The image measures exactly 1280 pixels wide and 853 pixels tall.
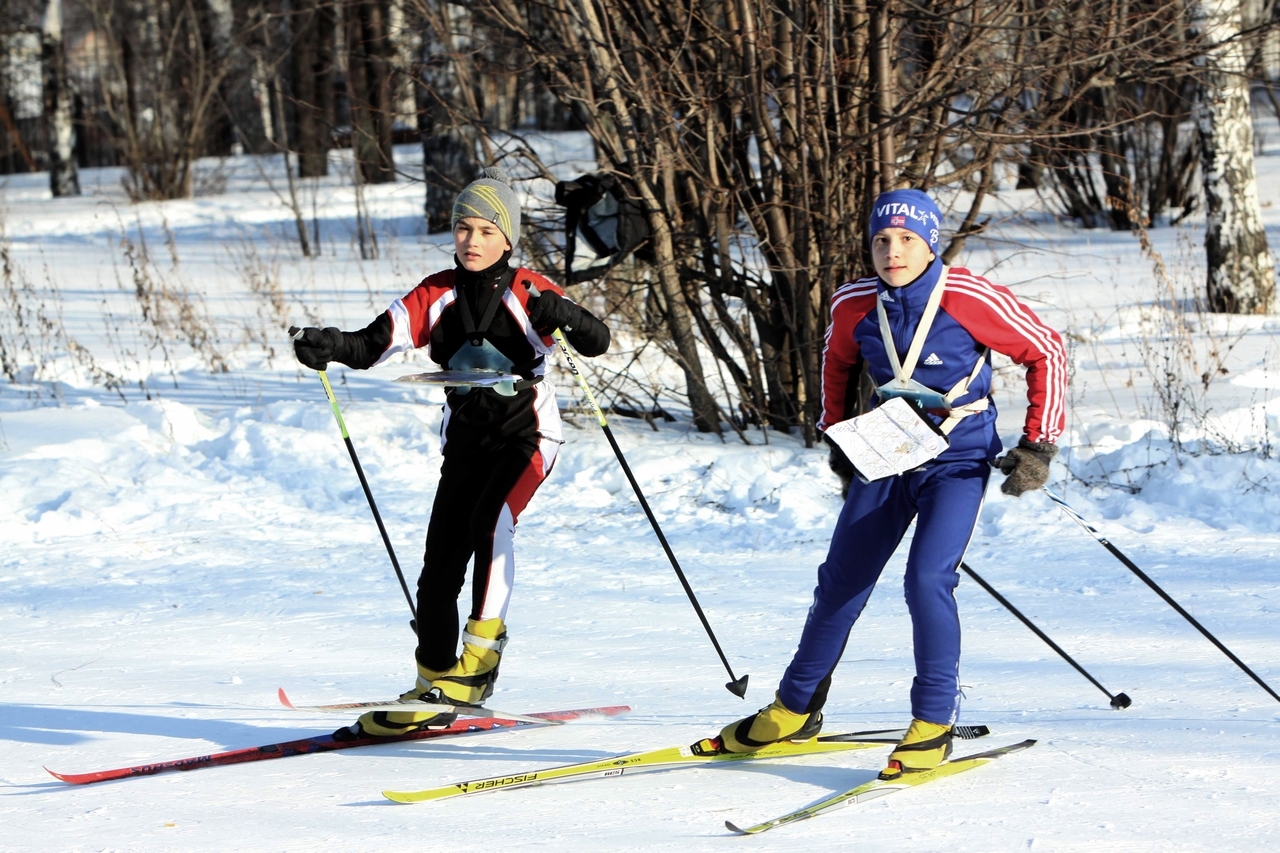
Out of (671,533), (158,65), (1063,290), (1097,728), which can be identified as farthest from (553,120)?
(1097,728)

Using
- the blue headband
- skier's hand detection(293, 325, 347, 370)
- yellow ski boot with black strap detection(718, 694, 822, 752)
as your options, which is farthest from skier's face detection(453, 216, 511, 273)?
yellow ski boot with black strap detection(718, 694, 822, 752)

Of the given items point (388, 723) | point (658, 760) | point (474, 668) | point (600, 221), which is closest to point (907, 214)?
point (658, 760)

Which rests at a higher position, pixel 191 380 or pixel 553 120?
pixel 553 120

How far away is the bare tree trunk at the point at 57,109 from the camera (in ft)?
73.5

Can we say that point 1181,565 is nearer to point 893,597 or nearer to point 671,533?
point 893,597

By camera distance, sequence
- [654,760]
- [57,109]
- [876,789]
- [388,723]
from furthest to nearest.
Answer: [57,109], [388,723], [654,760], [876,789]

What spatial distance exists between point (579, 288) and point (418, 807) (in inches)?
194

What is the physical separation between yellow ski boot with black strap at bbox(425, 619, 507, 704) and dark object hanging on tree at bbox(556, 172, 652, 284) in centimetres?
313

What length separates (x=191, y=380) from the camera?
9.54 metres

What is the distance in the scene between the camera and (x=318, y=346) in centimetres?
394

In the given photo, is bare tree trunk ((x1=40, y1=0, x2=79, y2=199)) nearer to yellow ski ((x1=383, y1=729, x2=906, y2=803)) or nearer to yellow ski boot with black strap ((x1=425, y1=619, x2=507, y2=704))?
yellow ski boot with black strap ((x1=425, y1=619, x2=507, y2=704))

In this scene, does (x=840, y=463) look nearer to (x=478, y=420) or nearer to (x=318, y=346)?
A: (x=478, y=420)

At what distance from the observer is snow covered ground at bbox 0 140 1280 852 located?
11.0ft

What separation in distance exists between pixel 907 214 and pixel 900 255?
0.36 ft
